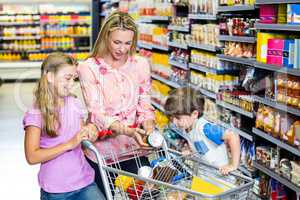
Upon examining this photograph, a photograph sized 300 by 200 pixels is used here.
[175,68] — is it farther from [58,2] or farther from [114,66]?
[58,2]

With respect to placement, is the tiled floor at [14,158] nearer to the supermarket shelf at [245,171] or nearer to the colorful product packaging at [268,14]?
the supermarket shelf at [245,171]

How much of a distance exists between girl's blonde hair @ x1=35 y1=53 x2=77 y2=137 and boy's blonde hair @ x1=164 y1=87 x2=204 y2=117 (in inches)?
21.2

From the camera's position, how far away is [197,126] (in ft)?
8.79

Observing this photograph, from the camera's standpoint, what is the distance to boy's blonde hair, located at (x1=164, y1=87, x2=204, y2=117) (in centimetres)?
262

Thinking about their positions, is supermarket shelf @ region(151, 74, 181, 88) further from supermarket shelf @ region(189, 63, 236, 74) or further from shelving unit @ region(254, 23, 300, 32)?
shelving unit @ region(254, 23, 300, 32)

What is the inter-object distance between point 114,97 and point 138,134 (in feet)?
1.12

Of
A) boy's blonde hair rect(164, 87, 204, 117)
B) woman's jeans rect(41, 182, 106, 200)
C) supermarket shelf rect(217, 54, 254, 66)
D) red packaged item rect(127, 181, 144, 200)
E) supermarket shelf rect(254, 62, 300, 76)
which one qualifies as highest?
supermarket shelf rect(217, 54, 254, 66)

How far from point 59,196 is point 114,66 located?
2.47 feet

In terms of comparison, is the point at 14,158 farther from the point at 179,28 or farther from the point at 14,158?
the point at 179,28

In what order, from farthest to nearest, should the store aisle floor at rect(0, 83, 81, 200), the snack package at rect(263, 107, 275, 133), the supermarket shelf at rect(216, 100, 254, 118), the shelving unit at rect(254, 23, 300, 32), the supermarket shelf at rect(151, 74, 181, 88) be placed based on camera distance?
1. the supermarket shelf at rect(151, 74, 181, 88)
2. the store aisle floor at rect(0, 83, 81, 200)
3. the supermarket shelf at rect(216, 100, 254, 118)
4. the snack package at rect(263, 107, 275, 133)
5. the shelving unit at rect(254, 23, 300, 32)

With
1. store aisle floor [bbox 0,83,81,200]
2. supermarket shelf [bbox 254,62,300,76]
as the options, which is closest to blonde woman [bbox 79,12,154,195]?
supermarket shelf [bbox 254,62,300,76]

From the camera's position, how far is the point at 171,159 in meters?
2.36

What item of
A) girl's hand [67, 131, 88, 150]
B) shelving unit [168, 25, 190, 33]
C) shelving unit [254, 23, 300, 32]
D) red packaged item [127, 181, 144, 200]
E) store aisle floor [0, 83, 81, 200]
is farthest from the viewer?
shelving unit [168, 25, 190, 33]

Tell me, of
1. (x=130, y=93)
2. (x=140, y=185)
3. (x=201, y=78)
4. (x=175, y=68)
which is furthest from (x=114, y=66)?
(x=175, y=68)
